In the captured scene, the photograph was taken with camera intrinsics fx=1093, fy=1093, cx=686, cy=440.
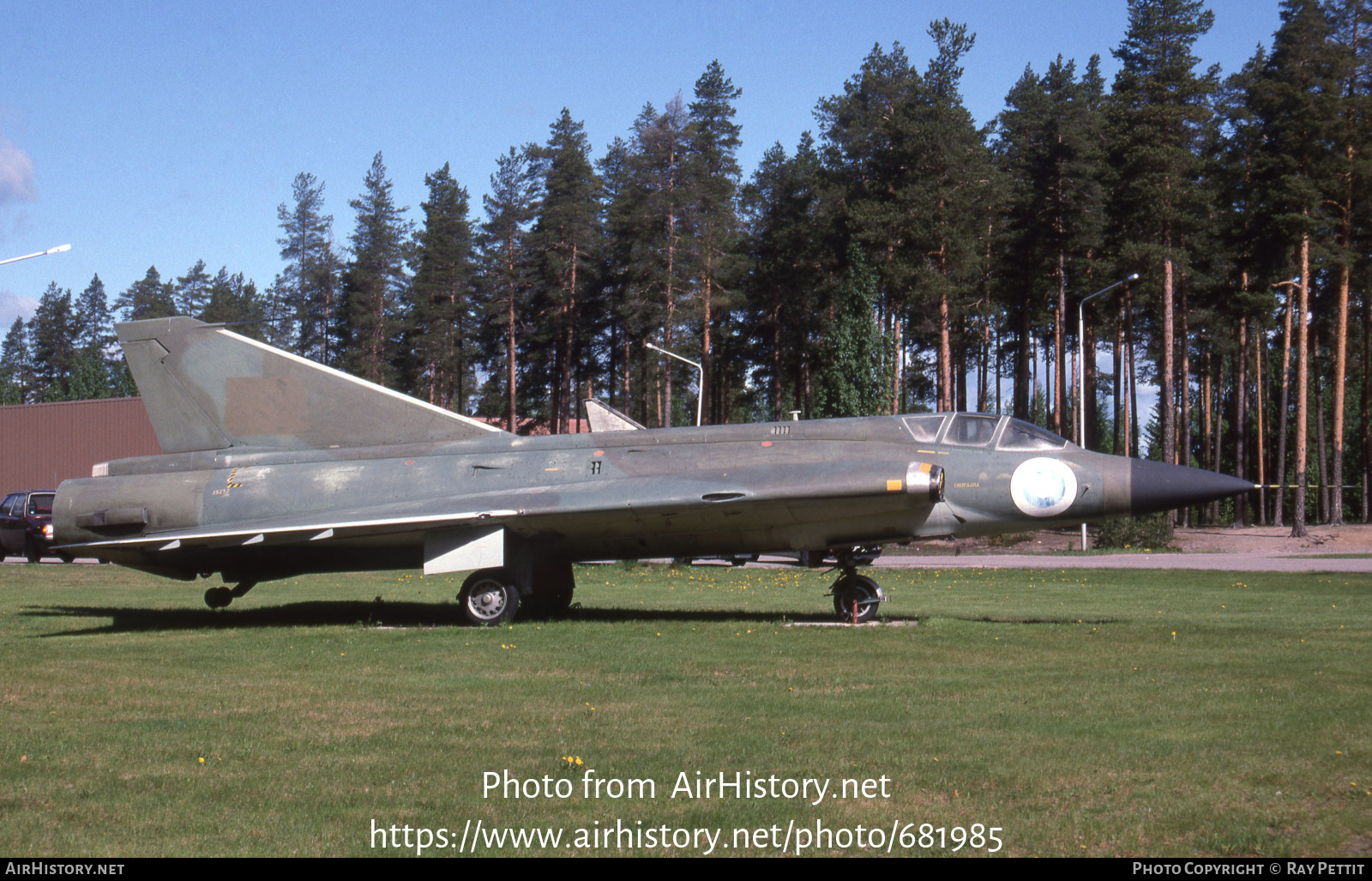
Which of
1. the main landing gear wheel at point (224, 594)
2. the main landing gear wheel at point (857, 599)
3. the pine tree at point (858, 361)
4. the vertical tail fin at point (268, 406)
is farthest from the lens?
the pine tree at point (858, 361)

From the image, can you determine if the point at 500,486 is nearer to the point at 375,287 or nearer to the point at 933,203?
the point at 933,203

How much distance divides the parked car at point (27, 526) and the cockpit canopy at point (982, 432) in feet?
90.4

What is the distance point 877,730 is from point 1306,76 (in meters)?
45.2

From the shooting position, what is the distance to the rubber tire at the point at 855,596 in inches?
577

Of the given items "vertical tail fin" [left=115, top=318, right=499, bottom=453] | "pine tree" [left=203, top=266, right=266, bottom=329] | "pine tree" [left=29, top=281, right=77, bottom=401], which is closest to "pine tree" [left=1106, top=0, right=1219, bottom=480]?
"vertical tail fin" [left=115, top=318, right=499, bottom=453]

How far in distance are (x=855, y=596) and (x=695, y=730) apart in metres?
7.47

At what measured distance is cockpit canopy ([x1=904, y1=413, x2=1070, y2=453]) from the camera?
46.7 feet

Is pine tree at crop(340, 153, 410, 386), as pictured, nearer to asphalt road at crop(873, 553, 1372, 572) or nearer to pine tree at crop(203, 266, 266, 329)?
pine tree at crop(203, 266, 266, 329)

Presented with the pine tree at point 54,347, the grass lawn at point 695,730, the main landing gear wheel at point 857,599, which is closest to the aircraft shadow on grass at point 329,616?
the grass lawn at point 695,730

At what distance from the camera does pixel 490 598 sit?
1494 centimetres

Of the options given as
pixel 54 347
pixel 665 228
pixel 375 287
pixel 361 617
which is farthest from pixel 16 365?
pixel 361 617

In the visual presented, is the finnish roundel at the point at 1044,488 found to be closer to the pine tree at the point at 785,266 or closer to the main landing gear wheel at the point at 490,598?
the main landing gear wheel at the point at 490,598

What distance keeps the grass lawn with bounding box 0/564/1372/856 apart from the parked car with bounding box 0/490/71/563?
1965 cm

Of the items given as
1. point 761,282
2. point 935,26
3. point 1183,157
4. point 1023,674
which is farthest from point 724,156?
point 1023,674
